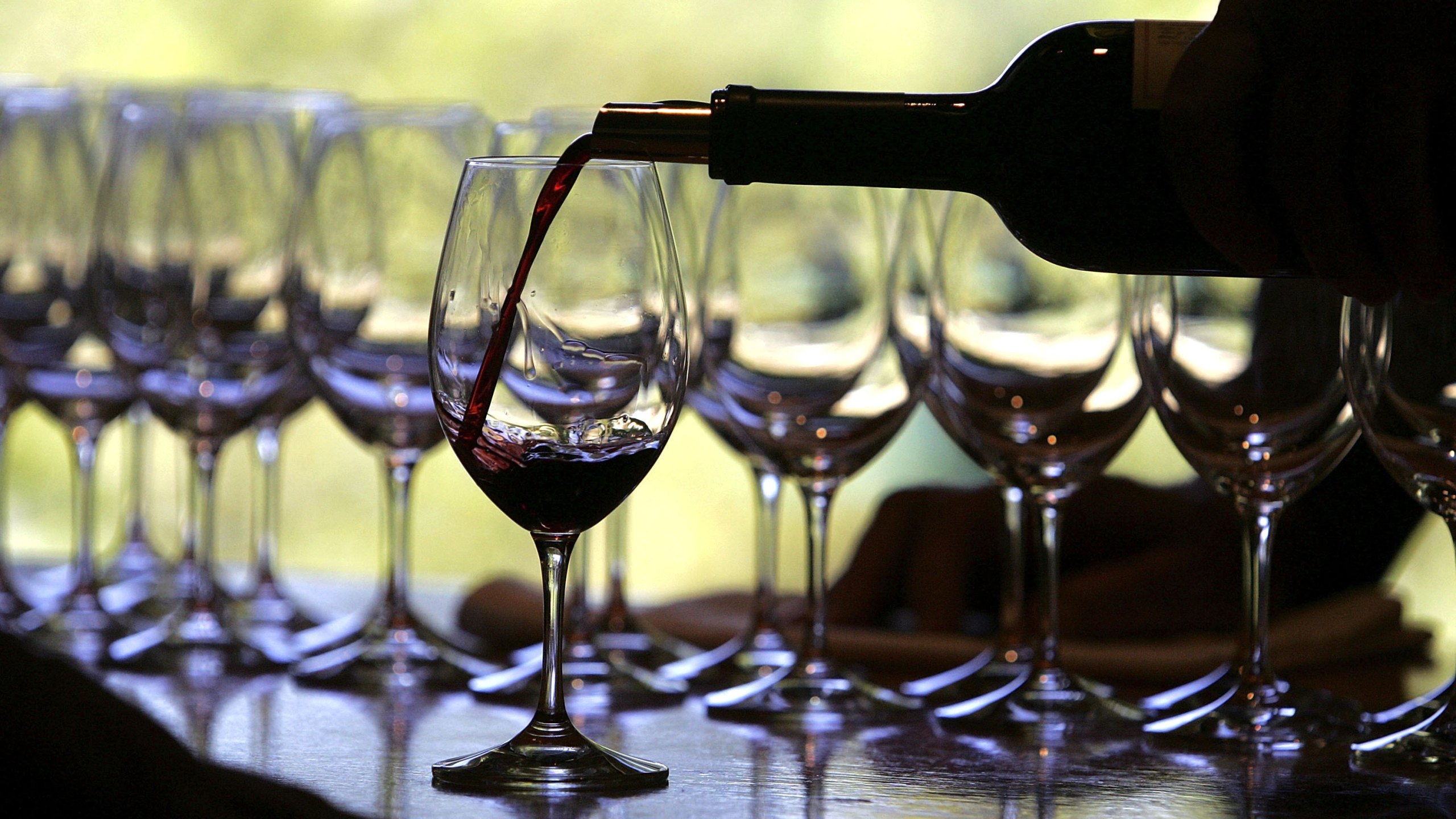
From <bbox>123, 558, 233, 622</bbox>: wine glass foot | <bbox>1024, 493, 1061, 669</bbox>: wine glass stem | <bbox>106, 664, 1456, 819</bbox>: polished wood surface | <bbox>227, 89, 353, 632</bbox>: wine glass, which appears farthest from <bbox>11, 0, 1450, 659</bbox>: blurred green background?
<bbox>106, 664, 1456, 819</bbox>: polished wood surface

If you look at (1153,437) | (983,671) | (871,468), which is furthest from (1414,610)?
(983,671)

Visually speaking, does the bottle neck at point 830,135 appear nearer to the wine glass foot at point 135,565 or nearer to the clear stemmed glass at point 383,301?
the clear stemmed glass at point 383,301

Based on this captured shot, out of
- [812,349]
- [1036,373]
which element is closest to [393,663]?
[812,349]

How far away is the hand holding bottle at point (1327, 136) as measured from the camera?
2.57ft

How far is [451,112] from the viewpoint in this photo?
3.80ft

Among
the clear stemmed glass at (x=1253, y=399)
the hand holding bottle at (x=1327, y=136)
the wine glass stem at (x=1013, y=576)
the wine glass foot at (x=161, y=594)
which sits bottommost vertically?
the wine glass foot at (x=161, y=594)

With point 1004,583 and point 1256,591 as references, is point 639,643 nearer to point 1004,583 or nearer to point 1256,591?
point 1004,583

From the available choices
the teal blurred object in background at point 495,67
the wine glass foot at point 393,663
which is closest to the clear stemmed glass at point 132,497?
the wine glass foot at point 393,663

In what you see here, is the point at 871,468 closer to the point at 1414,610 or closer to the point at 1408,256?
the point at 1414,610

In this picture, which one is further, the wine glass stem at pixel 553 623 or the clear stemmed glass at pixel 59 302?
the clear stemmed glass at pixel 59 302

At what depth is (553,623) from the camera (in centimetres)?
79

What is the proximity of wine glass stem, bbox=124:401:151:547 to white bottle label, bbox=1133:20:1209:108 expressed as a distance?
96 centimetres

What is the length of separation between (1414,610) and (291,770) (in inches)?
109

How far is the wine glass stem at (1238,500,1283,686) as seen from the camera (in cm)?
95
